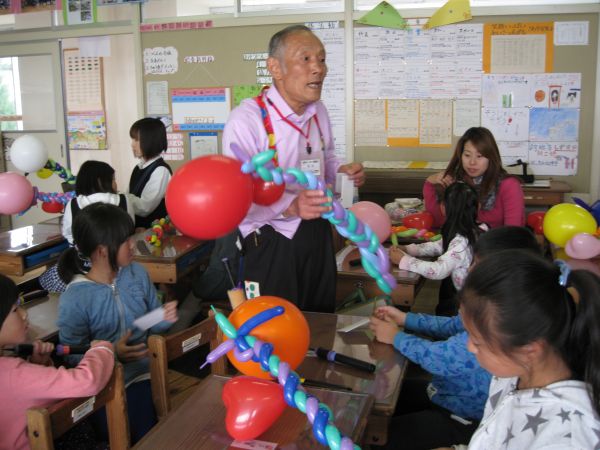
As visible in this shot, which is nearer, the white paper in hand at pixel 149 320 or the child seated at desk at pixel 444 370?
the child seated at desk at pixel 444 370

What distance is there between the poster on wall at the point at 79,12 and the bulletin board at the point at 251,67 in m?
0.62

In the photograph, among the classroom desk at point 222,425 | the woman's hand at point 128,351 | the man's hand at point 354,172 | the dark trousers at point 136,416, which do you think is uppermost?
the man's hand at point 354,172

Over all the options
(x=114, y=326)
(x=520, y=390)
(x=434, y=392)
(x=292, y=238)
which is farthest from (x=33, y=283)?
(x=520, y=390)

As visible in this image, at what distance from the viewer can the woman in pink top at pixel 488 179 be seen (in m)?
3.06

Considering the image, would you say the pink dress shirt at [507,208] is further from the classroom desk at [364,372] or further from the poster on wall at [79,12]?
the poster on wall at [79,12]

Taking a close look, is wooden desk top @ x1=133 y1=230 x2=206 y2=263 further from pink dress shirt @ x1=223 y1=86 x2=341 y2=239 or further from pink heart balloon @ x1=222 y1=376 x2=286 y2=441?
pink heart balloon @ x1=222 y1=376 x2=286 y2=441

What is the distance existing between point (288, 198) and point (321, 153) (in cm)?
44

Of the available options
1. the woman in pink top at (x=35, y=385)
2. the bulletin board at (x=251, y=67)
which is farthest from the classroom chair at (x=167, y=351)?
the bulletin board at (x=251, y=67)

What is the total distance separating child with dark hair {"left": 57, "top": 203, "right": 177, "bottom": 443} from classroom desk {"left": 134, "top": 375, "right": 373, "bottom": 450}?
0.75 meters

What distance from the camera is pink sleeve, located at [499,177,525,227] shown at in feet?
10.1

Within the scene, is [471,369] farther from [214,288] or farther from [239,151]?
[214,288]

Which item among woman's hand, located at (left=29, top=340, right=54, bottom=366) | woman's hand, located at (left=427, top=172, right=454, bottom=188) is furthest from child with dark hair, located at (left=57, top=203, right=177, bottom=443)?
woman's hand, located at (left=427, top=172, right=454, bottom=188)

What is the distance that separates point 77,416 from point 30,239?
250cm

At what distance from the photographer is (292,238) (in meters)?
2.04
